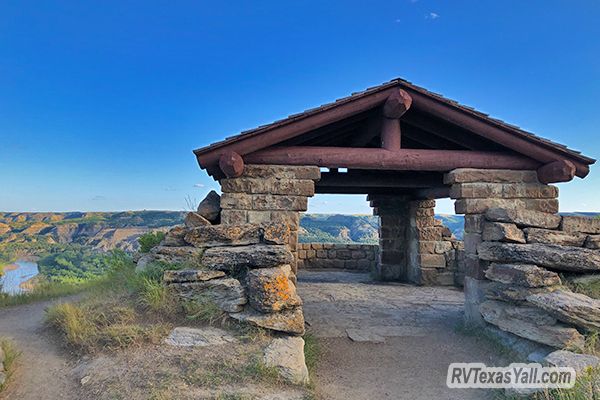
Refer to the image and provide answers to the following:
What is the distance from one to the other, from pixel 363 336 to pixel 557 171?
155 inches

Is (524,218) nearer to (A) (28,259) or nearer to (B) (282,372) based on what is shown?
(B) (282,372)

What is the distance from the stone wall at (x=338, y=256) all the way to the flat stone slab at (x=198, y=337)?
8.62 m

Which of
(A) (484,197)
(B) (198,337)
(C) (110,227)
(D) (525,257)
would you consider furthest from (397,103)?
(C) (110,227)

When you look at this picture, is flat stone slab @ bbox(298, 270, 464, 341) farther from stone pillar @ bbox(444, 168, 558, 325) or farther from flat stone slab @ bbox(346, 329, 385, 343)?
stone pillar @ bbox(444, 168, 558, 325)

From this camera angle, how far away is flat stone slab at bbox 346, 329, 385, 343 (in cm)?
523

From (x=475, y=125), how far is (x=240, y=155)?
12.2ft

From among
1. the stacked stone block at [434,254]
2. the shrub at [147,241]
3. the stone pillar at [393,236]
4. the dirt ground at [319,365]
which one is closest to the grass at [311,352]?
the dirt ground at [319,365]

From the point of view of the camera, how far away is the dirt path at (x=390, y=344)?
3.84 metres

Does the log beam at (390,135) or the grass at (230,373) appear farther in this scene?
the log beam at (390,135)

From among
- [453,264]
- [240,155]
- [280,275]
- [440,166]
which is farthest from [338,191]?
[280,275]

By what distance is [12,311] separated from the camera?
6.20m

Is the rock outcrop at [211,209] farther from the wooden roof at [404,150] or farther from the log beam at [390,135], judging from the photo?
the log beam at [390,135]

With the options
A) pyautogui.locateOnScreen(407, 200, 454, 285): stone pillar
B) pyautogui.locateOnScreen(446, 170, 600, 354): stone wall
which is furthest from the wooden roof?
pyautogui.locateOnScreen(407, 200, 454, 285): stone pillar

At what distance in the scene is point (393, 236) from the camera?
10.6 meters
